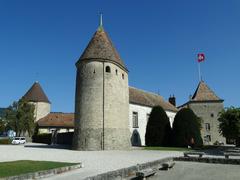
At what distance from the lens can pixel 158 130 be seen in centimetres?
3319

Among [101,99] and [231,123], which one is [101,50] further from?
[231,123]

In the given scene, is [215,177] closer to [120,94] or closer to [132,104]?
[120,94]

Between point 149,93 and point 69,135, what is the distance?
595 inches

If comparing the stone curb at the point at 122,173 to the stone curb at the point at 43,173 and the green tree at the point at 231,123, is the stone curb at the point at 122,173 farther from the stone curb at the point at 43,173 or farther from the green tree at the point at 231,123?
the green tree at the point at 231,123

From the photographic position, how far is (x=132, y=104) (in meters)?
35.6

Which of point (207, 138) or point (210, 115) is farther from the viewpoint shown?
point (210, 115)

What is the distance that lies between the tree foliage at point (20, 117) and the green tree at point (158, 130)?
943 inches

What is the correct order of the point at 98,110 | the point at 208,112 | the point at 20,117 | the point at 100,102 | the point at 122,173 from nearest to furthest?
the point at 122,173 → the point at 98,110 → the point at 100,102 → the point at 20,117 → the point at 208,112

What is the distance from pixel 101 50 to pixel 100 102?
569 centimetres

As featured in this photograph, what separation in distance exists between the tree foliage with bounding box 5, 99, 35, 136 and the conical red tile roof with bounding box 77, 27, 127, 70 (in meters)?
23.7

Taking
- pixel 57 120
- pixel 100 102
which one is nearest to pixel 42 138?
pixel 57 120

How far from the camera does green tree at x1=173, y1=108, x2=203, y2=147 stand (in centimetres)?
3222

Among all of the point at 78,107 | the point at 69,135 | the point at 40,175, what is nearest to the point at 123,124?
the point at 78,107

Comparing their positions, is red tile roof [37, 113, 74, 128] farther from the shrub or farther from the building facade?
the building facade
